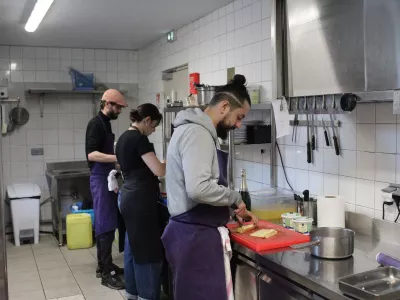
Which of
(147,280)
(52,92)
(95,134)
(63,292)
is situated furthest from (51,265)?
(52,92)

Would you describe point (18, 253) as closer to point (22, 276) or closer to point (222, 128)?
point (22, 276)

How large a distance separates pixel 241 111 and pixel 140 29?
2.84m

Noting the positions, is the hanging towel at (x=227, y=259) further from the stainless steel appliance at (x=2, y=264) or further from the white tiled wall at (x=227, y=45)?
the stainless steel appliance at (x=2, y=264)

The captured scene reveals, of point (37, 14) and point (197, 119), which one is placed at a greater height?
point (37, 14)

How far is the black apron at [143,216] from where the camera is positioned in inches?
120

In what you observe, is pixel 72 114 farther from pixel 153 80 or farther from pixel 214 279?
pixel 214 279

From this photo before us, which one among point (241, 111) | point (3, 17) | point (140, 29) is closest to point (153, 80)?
point (140, 29)

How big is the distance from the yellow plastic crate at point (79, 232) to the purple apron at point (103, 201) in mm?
1220

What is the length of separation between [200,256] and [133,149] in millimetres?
1029

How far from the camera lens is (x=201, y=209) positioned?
2.26 m

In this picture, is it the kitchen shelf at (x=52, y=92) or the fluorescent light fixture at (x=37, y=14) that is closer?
the fluorescent light fixture at (x=37, y=14)

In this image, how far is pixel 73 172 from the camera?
5500 mm

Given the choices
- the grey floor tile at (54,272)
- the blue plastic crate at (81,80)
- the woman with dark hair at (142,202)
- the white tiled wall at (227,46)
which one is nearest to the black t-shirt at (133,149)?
the woman with dark hair at (142,202)

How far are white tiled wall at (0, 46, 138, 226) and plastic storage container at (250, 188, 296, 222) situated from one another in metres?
3.72
